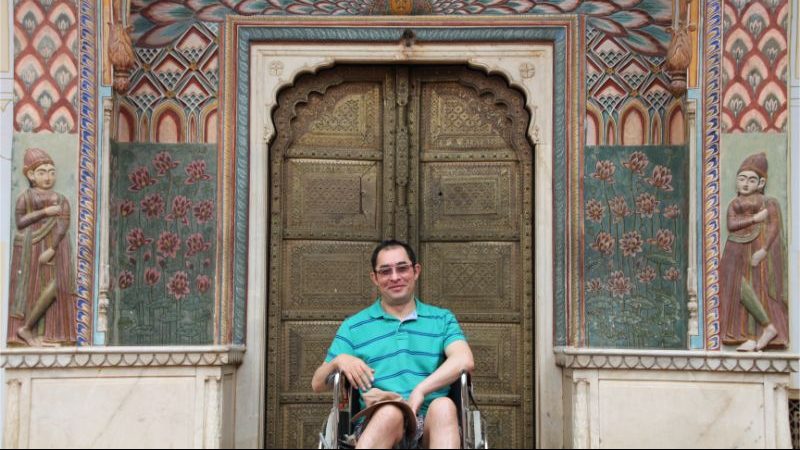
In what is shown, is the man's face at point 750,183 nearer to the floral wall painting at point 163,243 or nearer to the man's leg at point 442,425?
the man's leg at point 442,425

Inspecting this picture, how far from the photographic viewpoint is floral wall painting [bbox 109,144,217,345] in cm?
780

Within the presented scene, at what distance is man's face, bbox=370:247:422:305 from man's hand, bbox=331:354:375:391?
40cm

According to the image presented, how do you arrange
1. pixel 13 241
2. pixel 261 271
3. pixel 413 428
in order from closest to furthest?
pixel 413 428
pixel 13 241
pixel 261 271

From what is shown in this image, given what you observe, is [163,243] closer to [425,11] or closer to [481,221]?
[481,221]

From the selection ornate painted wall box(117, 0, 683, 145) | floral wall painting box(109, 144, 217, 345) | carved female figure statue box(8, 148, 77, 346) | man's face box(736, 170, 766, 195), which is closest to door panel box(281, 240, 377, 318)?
floral wall painting box(109, 144, 217, 345)

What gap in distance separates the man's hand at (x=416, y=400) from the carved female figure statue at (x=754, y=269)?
242 centimetres

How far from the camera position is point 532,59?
802 cm

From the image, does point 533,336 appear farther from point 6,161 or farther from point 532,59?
point 6,161

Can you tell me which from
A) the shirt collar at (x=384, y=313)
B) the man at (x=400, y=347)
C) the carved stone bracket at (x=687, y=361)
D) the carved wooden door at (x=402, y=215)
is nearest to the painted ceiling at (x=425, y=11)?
the carved wooden door at (x=402, y=215)

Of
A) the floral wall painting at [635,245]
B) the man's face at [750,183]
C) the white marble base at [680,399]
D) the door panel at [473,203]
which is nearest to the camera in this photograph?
the white marble base at [680,399]

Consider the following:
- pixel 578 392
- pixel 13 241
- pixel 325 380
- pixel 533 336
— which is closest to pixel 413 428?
pixel 325 380

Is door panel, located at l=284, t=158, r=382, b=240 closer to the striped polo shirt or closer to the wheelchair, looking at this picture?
the striped polo shirt

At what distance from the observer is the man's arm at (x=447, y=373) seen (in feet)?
18.6

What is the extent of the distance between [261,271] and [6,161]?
65.3 inches
